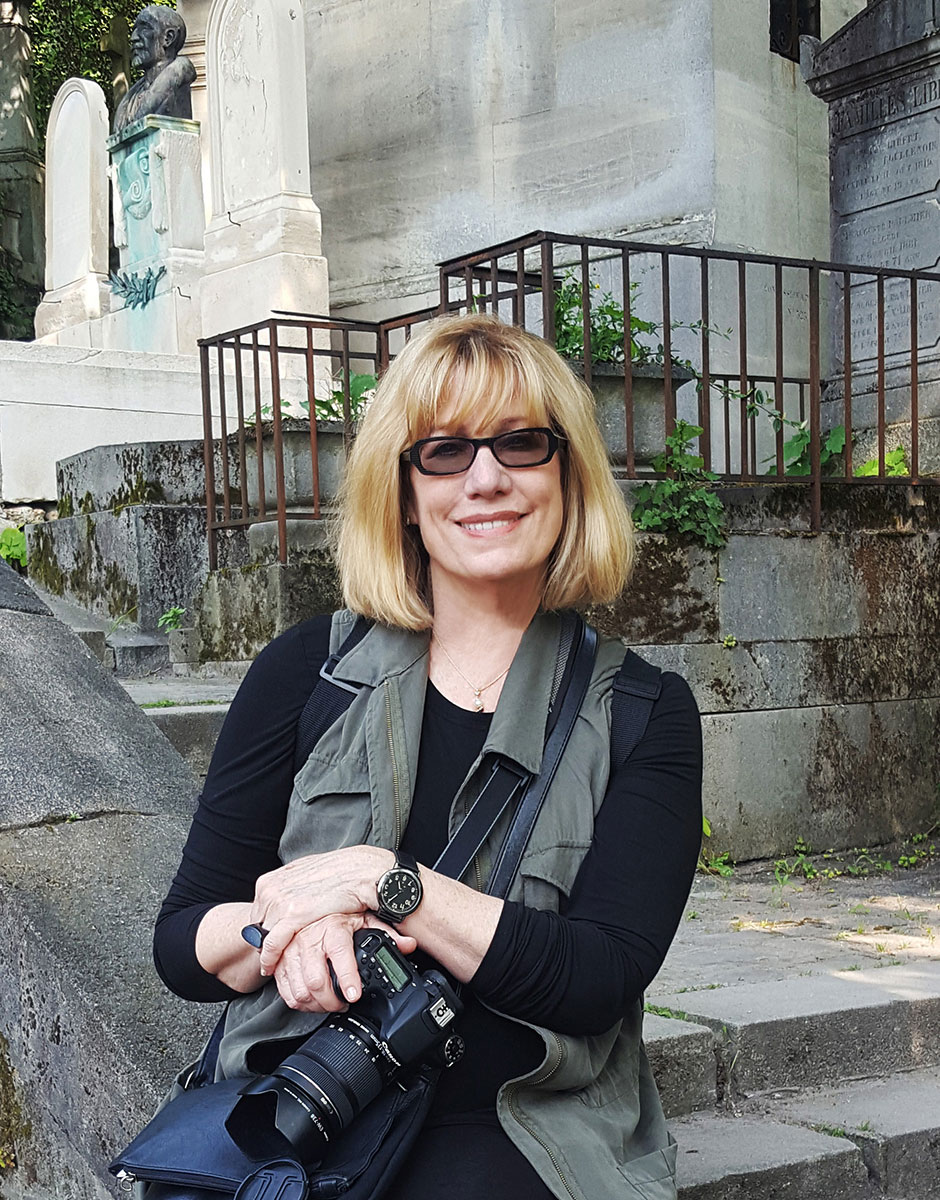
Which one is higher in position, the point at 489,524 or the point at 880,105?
the point at 880,105

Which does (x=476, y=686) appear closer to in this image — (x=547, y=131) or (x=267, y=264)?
(x=267, y=264)

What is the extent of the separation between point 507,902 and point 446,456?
2.00 ft

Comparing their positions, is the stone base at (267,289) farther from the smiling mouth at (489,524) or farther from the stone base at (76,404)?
the smiling mouth at (489,524)

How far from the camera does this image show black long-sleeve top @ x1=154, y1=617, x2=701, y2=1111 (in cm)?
181

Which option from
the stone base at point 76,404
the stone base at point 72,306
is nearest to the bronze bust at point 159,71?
the stone base at point 72,306

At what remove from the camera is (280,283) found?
409 inches

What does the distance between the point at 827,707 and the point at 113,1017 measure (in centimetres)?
461

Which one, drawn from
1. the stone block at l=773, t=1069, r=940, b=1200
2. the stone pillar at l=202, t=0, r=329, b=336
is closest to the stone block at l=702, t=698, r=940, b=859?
the stone block at l=773, t=1069, r=940, b=1200

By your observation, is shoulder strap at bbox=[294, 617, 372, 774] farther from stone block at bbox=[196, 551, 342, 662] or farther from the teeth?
stone block at bbox=[196, 551, 342, 662]

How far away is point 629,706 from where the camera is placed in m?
2.00

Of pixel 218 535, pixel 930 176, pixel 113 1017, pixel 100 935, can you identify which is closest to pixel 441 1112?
pixel 113 1017

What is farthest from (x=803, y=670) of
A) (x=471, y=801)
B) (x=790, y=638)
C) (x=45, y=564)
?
(x=471, y=801)

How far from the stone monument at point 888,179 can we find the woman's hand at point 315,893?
22.8 ft

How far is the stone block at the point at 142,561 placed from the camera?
725cm
